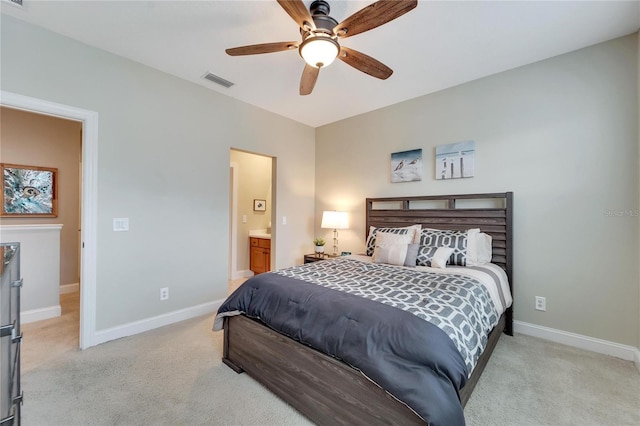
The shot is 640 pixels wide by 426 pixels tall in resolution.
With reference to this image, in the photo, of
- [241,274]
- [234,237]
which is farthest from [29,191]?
[241,274]

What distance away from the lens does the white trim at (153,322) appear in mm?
2550

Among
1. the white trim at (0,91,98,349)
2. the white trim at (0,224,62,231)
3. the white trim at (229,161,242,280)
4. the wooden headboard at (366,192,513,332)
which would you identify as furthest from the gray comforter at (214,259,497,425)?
the white trim at (229,161,242,280)

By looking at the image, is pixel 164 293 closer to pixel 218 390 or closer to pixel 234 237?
pixel 218 390

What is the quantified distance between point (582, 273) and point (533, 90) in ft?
5.89

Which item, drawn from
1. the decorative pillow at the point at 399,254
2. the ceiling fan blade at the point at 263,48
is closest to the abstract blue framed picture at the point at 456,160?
the decorative pillow at the point at 399,254

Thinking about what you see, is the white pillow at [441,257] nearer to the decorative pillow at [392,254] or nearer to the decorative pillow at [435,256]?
the decorative pillow at [435,256]

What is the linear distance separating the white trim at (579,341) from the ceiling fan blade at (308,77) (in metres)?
3.08

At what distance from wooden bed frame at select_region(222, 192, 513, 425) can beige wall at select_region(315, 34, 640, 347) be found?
16 centimetres

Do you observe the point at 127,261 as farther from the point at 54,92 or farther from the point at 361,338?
the point at 361,338

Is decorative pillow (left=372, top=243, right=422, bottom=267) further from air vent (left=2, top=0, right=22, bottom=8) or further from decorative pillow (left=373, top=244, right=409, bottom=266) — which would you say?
air vent (left=2, top=0, right=22, bottom=8)

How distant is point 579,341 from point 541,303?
386 millimetres

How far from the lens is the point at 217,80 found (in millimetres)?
3078

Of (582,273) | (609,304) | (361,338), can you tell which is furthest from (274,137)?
(609,304)

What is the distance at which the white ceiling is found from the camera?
2.00m
